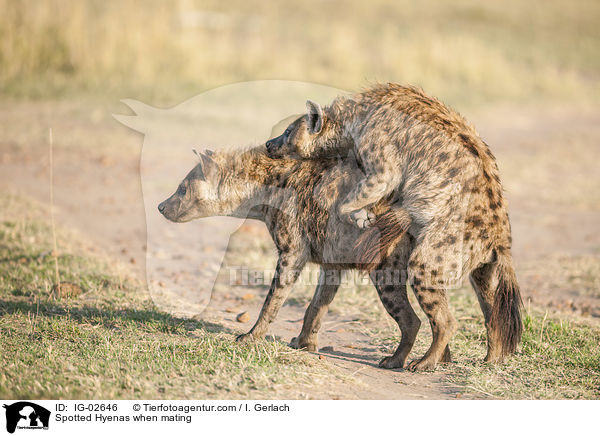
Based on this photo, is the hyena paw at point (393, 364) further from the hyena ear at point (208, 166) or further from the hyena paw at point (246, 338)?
the hyena ear at point (208, 166)

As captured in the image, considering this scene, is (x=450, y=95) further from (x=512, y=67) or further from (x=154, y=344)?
(x=154, y=344)

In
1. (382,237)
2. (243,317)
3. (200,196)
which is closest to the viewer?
(382,237)

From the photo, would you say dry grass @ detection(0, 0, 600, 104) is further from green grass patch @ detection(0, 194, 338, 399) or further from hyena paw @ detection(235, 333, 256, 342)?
hyena paw @ detection(235, 333, 256, 342)

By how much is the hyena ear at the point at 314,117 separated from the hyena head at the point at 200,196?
0.69 m

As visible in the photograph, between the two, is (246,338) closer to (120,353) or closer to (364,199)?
(120,353)

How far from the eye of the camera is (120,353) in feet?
14.2

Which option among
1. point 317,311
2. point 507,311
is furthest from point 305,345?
point 507,311

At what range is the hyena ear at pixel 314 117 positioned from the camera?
16.4 feet

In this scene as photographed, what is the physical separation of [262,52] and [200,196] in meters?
11.1

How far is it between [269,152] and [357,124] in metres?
0.63

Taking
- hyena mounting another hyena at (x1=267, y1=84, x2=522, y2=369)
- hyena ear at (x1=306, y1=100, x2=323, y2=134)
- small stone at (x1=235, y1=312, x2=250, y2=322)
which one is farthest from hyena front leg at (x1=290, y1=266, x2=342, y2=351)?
hyena ear at (x1=306, y1=100, x2=323, y2=134)
